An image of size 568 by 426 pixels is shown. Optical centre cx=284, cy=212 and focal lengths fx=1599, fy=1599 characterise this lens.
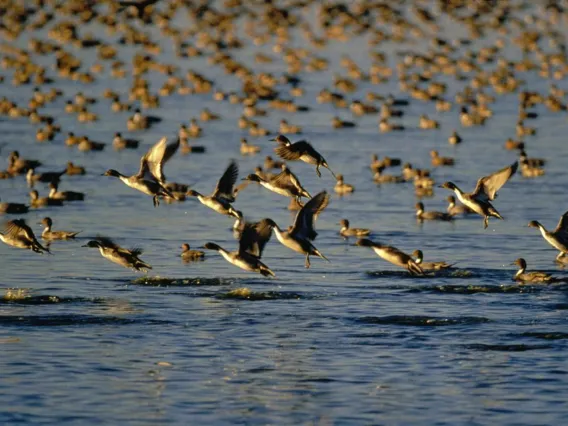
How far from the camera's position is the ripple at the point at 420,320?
22.3 metres

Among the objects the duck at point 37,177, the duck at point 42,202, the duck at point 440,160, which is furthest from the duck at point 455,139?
the duck at point 42,202

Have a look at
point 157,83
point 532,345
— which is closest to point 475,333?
point 532,345

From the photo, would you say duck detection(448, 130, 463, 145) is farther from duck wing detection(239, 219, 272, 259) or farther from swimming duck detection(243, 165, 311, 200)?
duck wing detection(239, 219, 272, 259)

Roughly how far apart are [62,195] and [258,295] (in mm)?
12289

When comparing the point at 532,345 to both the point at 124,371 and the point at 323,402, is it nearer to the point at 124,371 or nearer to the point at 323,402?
the point at 323,402

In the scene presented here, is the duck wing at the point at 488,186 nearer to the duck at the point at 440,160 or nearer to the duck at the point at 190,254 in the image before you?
the duck at the point at 190,254

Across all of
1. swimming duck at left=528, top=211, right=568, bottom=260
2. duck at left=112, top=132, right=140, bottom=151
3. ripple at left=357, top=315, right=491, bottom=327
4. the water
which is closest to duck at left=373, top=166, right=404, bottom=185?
the water

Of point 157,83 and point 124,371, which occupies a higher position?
point 157,83

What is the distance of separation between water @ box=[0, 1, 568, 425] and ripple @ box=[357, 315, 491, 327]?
0.03 meters

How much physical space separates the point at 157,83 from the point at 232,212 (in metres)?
41.1

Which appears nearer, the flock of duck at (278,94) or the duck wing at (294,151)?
the duck wing at (294,151)

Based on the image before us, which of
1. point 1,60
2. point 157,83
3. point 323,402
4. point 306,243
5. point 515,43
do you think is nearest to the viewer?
point 323,402

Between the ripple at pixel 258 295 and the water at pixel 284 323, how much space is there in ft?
0.16

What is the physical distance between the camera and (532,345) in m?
20.9
